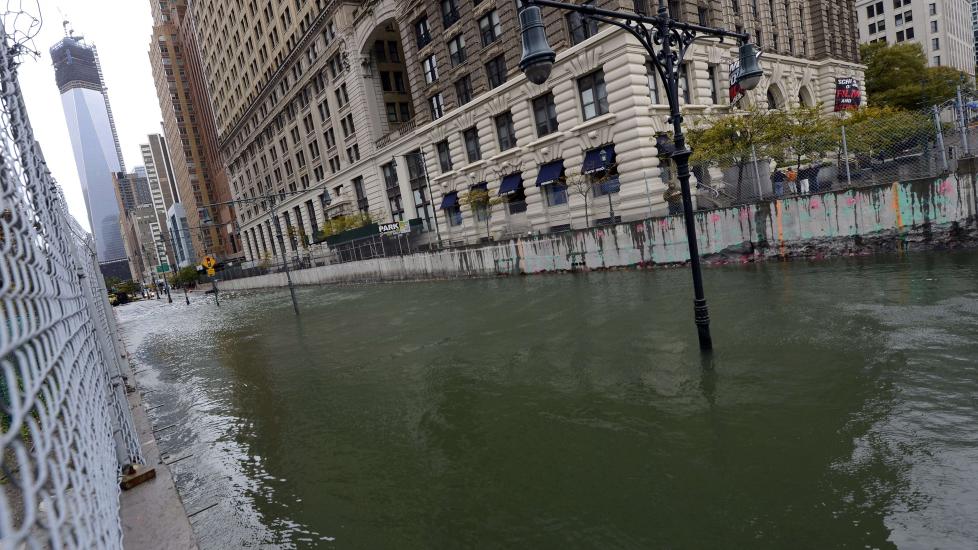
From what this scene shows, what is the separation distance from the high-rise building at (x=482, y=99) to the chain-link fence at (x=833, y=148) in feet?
14.5

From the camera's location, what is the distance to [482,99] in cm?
3528

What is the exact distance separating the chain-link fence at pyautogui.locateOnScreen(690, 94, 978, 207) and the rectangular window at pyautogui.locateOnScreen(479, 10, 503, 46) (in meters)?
15.6

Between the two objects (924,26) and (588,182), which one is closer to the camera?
(588,182)

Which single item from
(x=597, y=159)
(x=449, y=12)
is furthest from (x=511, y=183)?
(x=449, y=12)

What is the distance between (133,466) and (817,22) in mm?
52131

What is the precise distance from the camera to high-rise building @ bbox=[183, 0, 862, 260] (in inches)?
1127

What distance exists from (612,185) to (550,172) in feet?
14.8

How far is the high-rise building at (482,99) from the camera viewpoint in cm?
2862

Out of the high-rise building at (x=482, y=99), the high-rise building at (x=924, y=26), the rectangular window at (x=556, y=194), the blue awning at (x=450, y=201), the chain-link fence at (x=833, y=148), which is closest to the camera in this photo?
the chain-link fence at (x=833, y=148)

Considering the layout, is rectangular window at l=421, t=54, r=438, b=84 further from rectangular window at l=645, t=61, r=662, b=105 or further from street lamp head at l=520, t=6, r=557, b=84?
street lamp head at l=520, t=6, r=557, b=84

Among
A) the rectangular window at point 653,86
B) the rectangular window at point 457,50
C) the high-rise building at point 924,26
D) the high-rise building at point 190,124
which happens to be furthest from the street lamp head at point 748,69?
the high-rise building at point 190,124

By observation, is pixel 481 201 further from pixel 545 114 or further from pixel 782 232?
pixel 782 232

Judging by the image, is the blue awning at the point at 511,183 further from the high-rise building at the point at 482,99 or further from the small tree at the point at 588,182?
the small tree at the point at 588,182

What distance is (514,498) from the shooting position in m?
4.91
